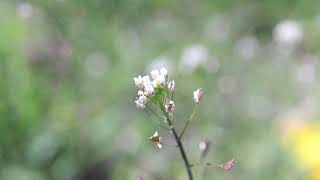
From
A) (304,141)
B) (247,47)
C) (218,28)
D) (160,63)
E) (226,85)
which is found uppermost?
(218,28)

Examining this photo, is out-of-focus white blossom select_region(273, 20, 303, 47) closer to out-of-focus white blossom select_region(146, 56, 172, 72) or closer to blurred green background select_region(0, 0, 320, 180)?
blurred green background select_region(0, 0, 320, 180)

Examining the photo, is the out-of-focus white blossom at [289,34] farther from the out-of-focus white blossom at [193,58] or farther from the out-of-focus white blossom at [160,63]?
the out-of-focus white blossom at [160,63]

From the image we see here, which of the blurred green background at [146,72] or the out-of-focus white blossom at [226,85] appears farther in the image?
the out-of-focus white blossom at [226,85]

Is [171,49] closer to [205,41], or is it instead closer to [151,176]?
[205,41]

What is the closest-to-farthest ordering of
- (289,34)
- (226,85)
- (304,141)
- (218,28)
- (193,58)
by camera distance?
(304,141) → (226,85) → (193,58) → (289,34) → (218,28)

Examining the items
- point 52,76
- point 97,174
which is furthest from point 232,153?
point 52,76

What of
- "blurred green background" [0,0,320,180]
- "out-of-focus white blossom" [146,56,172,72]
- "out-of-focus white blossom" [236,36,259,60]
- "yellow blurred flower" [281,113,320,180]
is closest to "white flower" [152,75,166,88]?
"blurred green background" [0,0,320,180]

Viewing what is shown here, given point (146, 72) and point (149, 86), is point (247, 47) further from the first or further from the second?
point (149, 86)

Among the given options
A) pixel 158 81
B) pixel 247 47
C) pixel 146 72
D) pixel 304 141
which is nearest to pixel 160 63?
pixel 146 72

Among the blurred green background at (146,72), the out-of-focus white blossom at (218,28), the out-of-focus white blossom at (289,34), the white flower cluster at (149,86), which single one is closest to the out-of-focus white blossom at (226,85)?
the blurred green background at (146,72)
